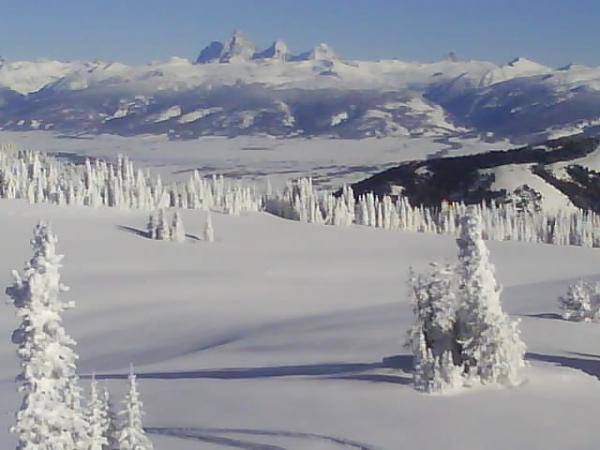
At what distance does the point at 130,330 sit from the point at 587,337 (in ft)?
85.3

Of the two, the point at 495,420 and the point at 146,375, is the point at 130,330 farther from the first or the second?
the point at 495,420

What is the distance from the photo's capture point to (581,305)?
38.1 metres

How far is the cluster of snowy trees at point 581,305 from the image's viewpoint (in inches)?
1483

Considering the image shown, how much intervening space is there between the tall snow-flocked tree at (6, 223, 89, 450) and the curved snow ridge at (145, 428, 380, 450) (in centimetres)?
864

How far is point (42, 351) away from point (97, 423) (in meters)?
1.94

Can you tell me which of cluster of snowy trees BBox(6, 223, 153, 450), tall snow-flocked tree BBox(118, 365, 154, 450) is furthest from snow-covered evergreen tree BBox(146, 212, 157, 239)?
cluster of snowy trees BBox(6, 223, 153, 450)

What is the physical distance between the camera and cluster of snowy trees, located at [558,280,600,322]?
37.7 meters

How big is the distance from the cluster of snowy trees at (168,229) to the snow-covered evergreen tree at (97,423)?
8658cm

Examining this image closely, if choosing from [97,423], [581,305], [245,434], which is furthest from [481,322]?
[581,305]

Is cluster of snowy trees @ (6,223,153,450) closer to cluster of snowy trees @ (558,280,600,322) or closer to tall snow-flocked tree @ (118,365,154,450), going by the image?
tall snow-flocked tree @ (118,365,154,450)

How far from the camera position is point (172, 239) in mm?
102438

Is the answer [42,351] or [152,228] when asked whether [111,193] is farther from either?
[42,351]

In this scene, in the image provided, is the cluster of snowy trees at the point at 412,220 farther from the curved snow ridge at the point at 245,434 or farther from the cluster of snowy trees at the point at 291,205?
the curved snow ridge at the point at 245,434

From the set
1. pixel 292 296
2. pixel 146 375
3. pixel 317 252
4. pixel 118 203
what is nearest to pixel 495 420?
pixel 146 375
